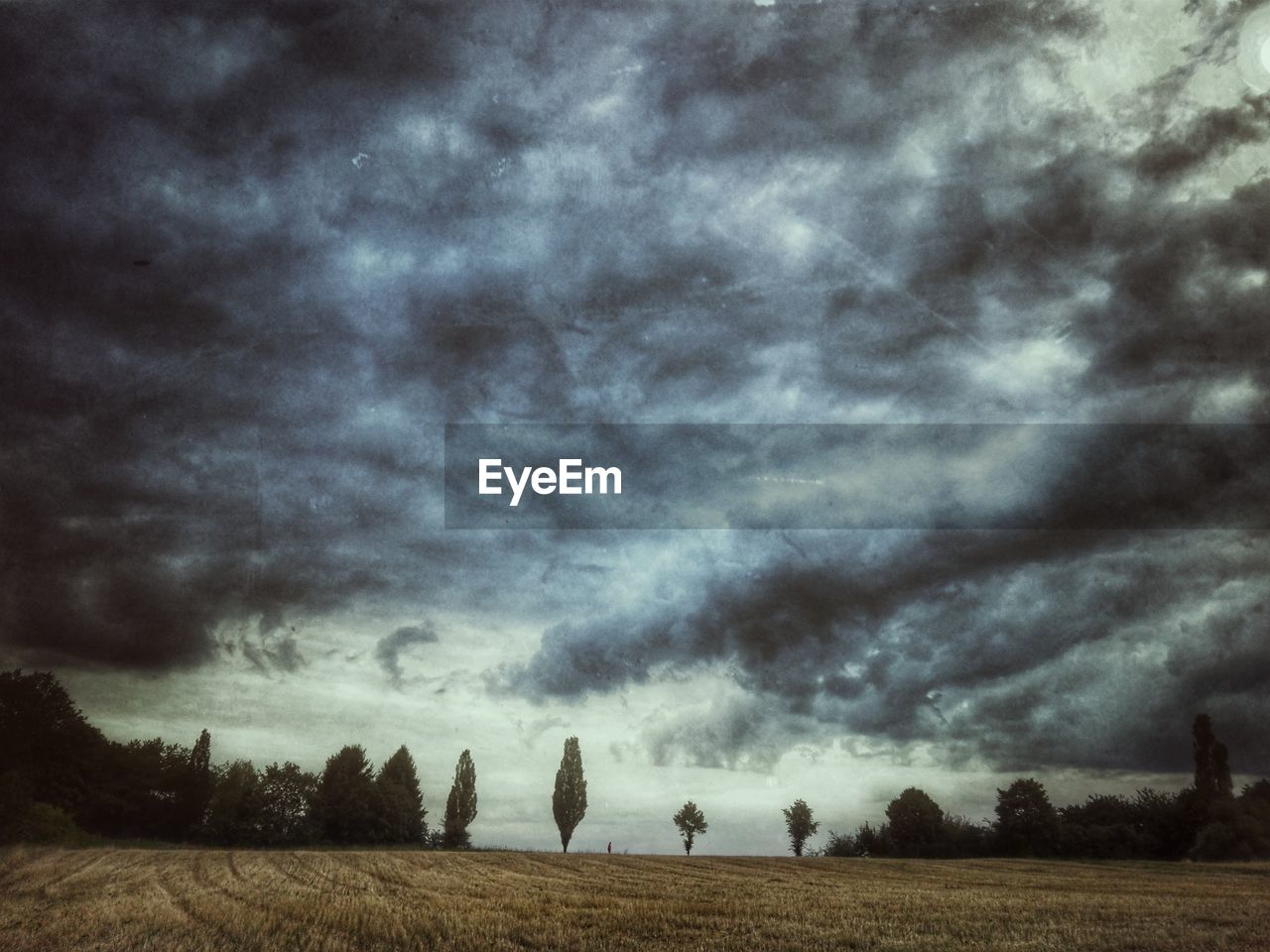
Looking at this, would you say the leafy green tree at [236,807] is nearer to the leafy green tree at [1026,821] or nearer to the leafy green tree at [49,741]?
the leafy green tree at [49,741]

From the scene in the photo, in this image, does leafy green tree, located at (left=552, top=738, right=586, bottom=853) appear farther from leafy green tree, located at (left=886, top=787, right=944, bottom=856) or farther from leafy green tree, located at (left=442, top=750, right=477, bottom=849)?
leafy green tree, located at (left=886, top=787, right=944, bottom=856)

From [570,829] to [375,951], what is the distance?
5320 centimetres

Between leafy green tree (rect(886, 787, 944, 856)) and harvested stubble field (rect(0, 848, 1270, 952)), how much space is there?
1002 inches

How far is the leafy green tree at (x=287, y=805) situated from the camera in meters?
54.2

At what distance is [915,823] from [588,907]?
1926 inches

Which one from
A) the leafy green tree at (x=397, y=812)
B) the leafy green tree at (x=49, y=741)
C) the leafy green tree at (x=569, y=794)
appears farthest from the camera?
the leafy green tree at (x=569, y=794)

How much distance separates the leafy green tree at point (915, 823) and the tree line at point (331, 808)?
90mm

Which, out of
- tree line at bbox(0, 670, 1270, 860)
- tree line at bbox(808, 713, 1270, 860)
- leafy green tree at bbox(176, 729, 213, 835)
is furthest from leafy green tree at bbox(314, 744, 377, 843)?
tree line at bbox(808, 713, 1270, 860)

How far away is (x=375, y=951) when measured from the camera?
590 inches

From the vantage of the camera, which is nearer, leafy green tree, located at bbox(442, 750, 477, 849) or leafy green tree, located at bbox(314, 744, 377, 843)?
leafy green tree, located at bbox(314, 744, 377, 843)

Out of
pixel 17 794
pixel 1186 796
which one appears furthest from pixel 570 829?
pixel 1186 796

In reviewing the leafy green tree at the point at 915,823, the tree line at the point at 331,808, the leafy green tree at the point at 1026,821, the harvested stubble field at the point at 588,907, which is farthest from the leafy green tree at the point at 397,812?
the leafy green tree at the point at 1026,821

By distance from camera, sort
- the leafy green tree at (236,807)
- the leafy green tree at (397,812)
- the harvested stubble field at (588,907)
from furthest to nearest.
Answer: the leafy green tree at (397,812) < the leafy green tree at (236,807) < the harvested stubble field at (588,907)

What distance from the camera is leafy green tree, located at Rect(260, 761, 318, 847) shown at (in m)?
54.2
